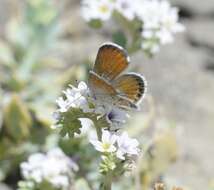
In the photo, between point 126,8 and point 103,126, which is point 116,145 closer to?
point 103,126

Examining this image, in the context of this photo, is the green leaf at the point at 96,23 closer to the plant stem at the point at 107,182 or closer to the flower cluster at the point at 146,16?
the flower cluster at the point at 146,16

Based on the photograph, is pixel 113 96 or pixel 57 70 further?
pixel 57 70

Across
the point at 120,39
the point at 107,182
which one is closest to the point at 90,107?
the point at 107,182

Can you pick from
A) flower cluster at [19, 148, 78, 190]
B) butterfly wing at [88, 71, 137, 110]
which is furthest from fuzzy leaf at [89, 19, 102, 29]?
butterfly wing at [88, 71, 137, 110]

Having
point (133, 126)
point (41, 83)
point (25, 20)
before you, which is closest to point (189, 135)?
point (133, 126)

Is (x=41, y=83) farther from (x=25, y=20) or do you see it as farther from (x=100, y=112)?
(x=100, y=112)
